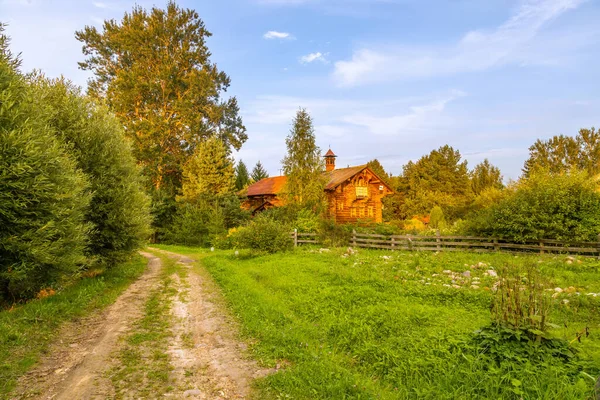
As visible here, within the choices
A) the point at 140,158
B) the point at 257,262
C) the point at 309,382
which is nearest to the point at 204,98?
the point at 140,158

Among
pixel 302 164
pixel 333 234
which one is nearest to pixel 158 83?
pixel 302 164

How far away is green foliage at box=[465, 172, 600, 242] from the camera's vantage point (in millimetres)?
15320

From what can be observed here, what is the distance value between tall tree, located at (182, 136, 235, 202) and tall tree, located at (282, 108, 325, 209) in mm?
6591

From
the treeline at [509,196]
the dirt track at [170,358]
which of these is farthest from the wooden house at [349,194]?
the dirt track at [170,358]

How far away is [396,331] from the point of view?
6.59 m

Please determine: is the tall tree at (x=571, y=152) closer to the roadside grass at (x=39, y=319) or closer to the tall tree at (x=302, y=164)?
the tall tree at (x=302, y=164)

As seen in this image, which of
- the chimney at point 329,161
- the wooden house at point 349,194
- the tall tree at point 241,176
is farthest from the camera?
the tall tree at point 241,176

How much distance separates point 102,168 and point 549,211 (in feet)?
66.4

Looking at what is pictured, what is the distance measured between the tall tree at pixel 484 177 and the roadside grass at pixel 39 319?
54.3 metres

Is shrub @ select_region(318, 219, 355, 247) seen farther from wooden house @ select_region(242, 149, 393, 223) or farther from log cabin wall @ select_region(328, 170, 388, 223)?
log cabin wall @ select_region(328, 170, 388, 223)

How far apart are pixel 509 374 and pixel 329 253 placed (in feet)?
45.0

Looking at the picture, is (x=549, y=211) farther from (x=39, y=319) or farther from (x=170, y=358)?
(x=39, y=319)

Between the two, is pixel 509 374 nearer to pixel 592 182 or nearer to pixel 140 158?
pixel 592 182

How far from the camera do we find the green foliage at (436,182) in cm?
5131
